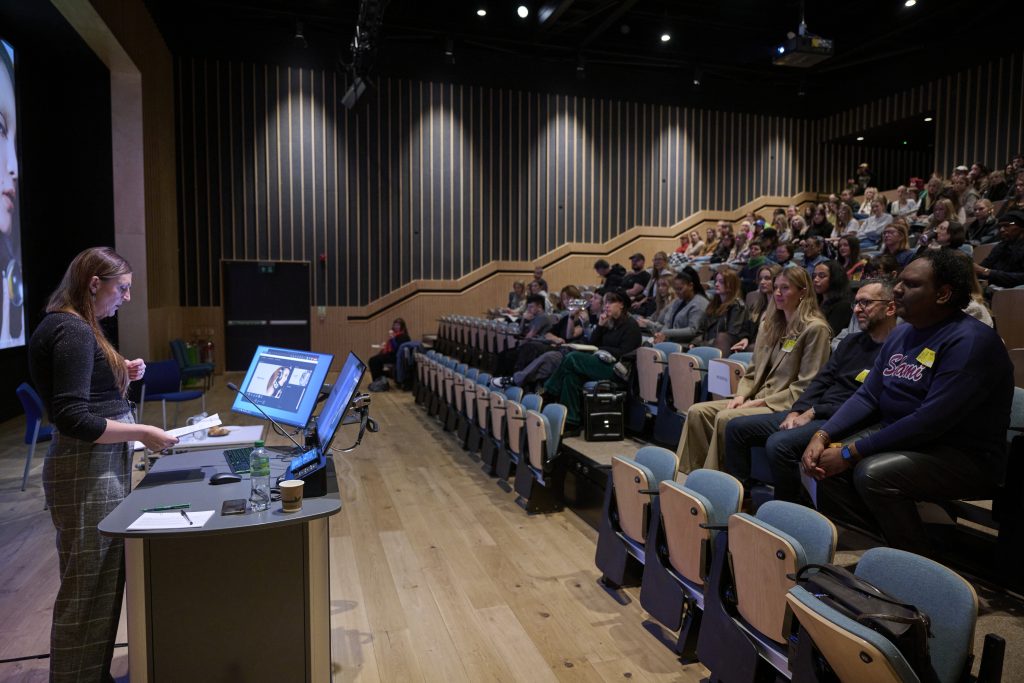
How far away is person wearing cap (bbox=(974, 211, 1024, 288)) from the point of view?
464cm

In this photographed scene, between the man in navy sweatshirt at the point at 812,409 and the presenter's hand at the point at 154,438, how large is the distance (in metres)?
2.17

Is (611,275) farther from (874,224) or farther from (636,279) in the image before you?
(874,224)

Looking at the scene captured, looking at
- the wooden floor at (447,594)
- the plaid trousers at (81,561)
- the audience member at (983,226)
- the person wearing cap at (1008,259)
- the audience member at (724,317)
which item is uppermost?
the audience member at (983,226)

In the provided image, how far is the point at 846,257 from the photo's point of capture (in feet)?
19.1

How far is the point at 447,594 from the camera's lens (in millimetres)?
2736

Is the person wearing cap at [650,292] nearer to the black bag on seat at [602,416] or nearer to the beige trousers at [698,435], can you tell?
the black bag on seat at [602,416]

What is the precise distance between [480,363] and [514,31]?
5658mm

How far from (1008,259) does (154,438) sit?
218 inches

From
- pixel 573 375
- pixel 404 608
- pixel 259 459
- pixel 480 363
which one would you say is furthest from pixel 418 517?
pixel 480 363

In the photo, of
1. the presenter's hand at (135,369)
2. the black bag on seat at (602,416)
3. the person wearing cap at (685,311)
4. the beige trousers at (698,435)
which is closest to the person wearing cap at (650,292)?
the person wearing cap at (685,311)

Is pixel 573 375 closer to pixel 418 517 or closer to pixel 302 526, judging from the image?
pixel 418 517

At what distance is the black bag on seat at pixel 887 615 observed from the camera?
4.12 ft

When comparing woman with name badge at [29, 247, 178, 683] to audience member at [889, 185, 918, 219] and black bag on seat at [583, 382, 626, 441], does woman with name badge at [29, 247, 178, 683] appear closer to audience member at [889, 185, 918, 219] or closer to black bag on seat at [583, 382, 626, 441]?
black bag on seat at [583, 382, 626, 441]

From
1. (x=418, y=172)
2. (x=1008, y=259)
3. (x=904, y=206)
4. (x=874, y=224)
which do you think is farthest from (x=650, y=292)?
(x=418, y=172)
